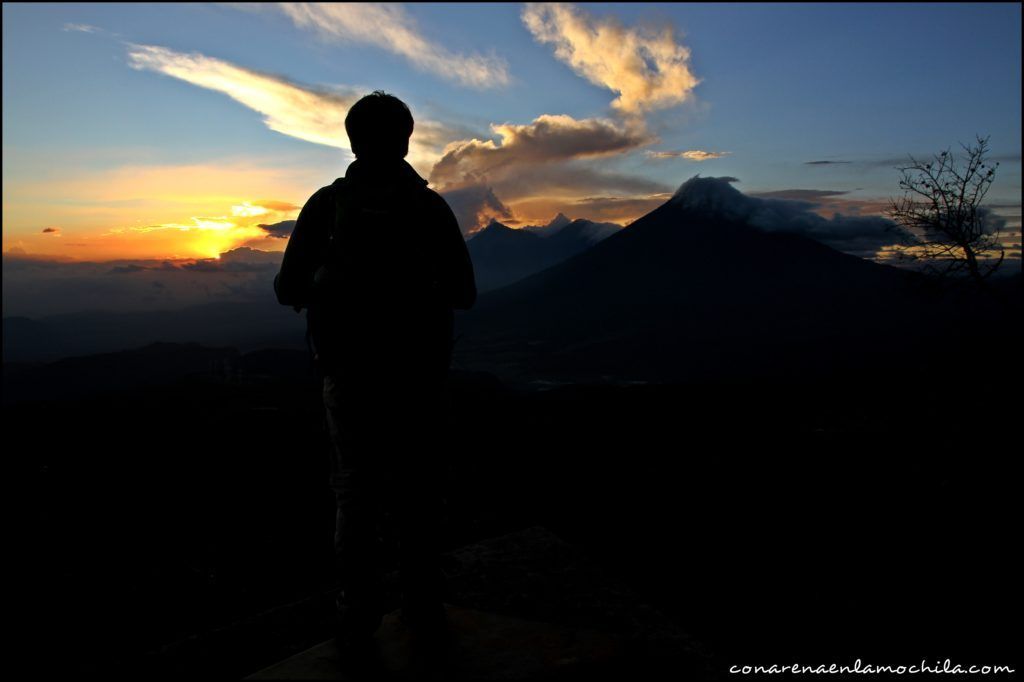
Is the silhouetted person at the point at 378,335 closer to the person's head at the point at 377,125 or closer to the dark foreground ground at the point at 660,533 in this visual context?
the person's head at the point at 377,125

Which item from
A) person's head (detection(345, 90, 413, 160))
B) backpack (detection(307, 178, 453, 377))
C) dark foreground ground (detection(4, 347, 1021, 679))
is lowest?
dark foreground ground (detection(4, 347, 1021, 679))

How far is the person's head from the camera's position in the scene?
3.38m

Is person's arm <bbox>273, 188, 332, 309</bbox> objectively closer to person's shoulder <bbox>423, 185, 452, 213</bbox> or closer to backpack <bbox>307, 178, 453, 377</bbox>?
backpack <bbox>307, 178, 453, 377</bbox>

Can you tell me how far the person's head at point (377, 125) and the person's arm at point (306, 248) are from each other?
1.18ft

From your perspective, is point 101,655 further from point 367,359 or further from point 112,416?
point 112,416

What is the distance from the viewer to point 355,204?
10.9 ft

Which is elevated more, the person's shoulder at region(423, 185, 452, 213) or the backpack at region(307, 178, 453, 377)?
the person's shoulder at region(423, 185, 452, 213)

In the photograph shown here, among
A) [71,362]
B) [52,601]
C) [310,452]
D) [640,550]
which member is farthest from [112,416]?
[71,362]

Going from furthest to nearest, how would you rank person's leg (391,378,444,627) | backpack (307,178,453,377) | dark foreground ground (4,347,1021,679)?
1. dark foreground ground (4,347,1021,679)
2. person's leg (391,378,444,627)
3. backpack (307,178,453,377)

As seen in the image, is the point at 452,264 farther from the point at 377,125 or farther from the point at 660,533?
the point at 660,533

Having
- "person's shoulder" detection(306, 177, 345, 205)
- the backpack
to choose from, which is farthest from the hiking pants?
"person's shoulder" detection(306, 177, 345, 205)

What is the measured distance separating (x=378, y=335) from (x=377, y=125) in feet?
3.84

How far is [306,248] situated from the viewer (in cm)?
345

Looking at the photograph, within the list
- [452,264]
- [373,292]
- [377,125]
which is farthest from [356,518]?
[377,125]
